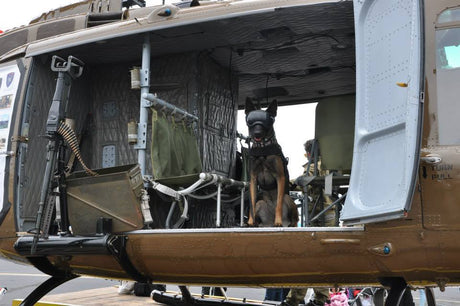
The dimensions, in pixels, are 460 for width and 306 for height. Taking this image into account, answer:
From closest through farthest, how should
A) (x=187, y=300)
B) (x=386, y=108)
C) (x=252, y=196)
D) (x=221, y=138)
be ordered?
(x=386, y=108), (x=252, y=196), (x=187, y=300), (x=221, y=138)

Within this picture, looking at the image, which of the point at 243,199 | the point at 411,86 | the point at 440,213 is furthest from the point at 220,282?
the point at 411,86

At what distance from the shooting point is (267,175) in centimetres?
518

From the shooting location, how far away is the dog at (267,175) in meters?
5.00

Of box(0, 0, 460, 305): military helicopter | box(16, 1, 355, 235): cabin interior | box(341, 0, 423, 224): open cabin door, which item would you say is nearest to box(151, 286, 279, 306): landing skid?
box(0, 0, 460, 305): military helicopter

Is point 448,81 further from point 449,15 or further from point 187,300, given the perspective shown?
point 187,300

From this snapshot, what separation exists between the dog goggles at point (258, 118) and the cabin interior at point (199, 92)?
3.07 ft

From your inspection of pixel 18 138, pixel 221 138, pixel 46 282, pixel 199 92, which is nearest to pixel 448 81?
pixel 199 92

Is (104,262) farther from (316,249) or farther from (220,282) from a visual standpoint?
(316,249)

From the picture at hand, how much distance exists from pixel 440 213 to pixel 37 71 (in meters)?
4.18

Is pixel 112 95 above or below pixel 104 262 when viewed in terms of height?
above

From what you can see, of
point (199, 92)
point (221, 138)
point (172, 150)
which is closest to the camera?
point (172, 150)

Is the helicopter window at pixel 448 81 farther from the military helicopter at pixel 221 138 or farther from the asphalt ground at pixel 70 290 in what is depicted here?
the asphalt ground at pixel 70 290

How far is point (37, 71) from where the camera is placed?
551 cm

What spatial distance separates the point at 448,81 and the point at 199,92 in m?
3.23
